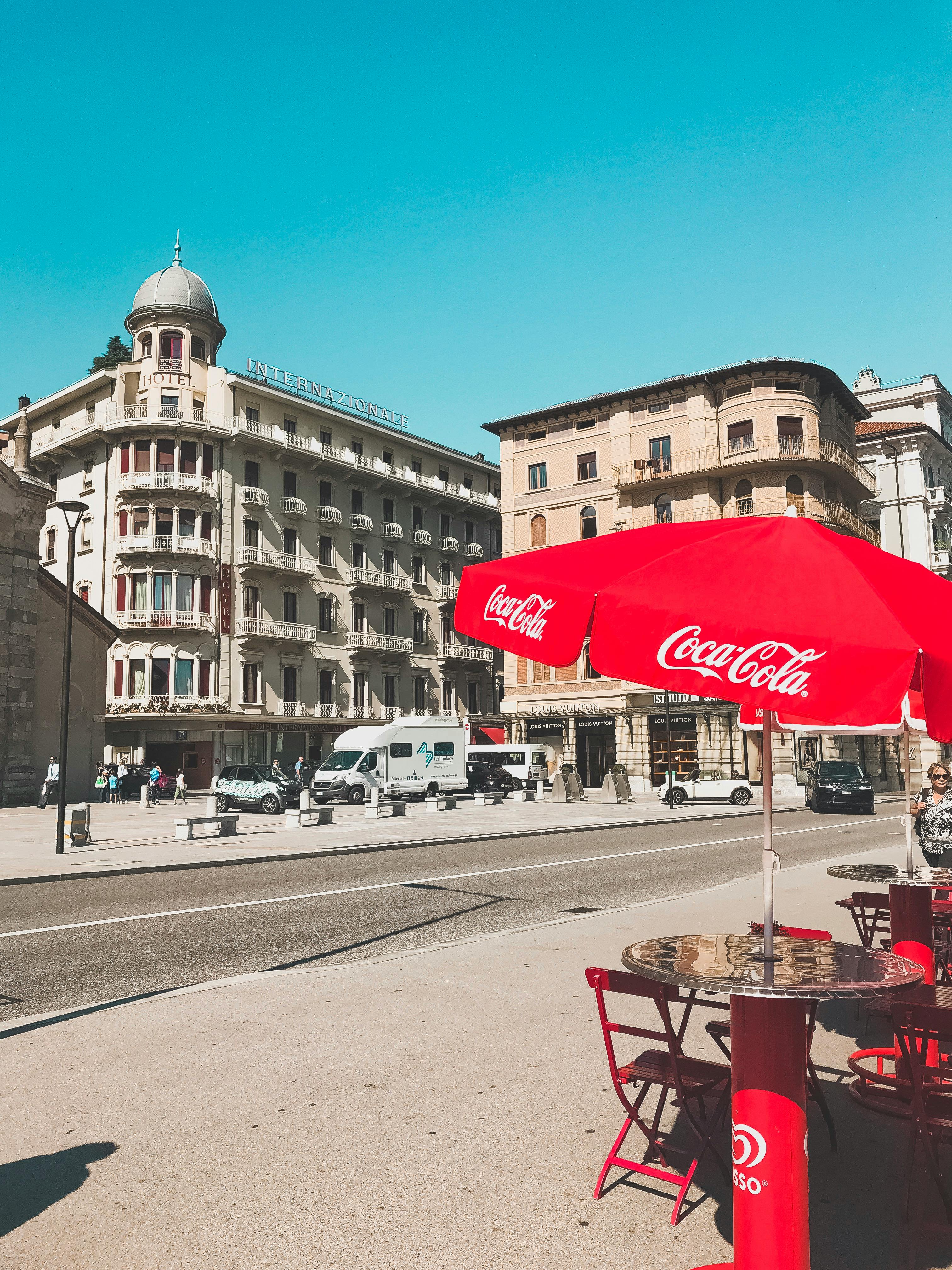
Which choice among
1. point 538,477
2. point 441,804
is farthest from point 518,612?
point 538,477

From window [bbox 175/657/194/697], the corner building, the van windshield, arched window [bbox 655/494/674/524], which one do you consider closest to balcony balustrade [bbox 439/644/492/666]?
the corner building

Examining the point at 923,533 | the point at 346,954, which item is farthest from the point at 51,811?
the point at 923,533

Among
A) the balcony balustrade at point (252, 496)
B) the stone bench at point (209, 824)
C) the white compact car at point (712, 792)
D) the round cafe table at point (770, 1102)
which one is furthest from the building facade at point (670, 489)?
the round cafe table at point (770, 1102)

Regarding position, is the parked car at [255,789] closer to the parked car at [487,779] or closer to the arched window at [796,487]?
the parked car at [487,779]

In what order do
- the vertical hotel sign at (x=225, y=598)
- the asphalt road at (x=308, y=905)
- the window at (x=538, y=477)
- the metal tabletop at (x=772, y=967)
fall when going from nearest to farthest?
the metal tabletop at (x=772, y=967)
the asphalt road at (x=308, y=905)
the vertical hotel sign at (x=225, y=598)
the window at (x=538, y=477)

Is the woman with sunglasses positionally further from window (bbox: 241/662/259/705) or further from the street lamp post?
window (bbox: 241/662/259/705)

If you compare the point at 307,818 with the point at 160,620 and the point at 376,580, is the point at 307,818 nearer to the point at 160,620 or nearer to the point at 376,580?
the point at 160,620

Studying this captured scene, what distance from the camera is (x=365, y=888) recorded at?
1395 cm

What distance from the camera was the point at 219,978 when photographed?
313 inches

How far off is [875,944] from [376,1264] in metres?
7.24

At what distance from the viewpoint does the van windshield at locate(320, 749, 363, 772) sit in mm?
35219

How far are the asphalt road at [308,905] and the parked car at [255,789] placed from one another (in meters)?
12.3

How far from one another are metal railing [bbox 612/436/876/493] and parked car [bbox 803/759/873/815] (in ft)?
64.4

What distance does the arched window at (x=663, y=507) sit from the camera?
51.4m
